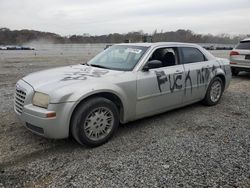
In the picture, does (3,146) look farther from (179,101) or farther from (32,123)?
(179,101)

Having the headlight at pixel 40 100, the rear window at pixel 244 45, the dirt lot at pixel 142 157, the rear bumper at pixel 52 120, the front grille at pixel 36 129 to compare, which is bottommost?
the dirt lot at pixel 142 157

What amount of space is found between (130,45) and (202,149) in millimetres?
2464

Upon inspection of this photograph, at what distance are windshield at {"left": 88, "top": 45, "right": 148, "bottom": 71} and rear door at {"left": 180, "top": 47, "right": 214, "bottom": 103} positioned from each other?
107cm

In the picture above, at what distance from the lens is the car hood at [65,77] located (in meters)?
3.72

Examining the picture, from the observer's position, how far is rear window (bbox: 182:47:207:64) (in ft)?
17.5

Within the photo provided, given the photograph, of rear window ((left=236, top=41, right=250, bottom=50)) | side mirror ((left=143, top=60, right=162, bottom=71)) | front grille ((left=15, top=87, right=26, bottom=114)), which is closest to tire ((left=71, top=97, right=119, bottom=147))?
front grille ((left=15, top=87, right=26, bottom=114))

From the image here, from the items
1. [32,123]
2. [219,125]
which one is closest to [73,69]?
[32,123]

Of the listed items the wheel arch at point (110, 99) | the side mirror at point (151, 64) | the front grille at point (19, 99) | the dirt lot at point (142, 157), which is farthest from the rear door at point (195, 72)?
the front grille at point (19, 99)

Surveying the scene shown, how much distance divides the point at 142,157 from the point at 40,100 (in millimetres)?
1632

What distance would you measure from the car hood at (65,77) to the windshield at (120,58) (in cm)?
26

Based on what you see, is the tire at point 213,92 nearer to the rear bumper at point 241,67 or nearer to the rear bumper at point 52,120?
the rear bumper at point 52,120

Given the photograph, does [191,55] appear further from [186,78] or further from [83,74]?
[83,74]

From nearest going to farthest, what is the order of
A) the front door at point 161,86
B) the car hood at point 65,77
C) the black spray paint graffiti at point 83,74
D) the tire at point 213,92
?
the car hood at point 65,77, the black spray paint graffiti at point 83,74, the front door at point 161,86, the tire at point 213,92

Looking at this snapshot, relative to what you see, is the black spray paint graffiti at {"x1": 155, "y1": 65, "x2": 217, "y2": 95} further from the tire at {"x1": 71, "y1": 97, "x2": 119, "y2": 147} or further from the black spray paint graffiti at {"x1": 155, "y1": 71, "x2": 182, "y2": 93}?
the tire at {"x1": 71, "y1": 97, "x2": 119, "y2": 147}
